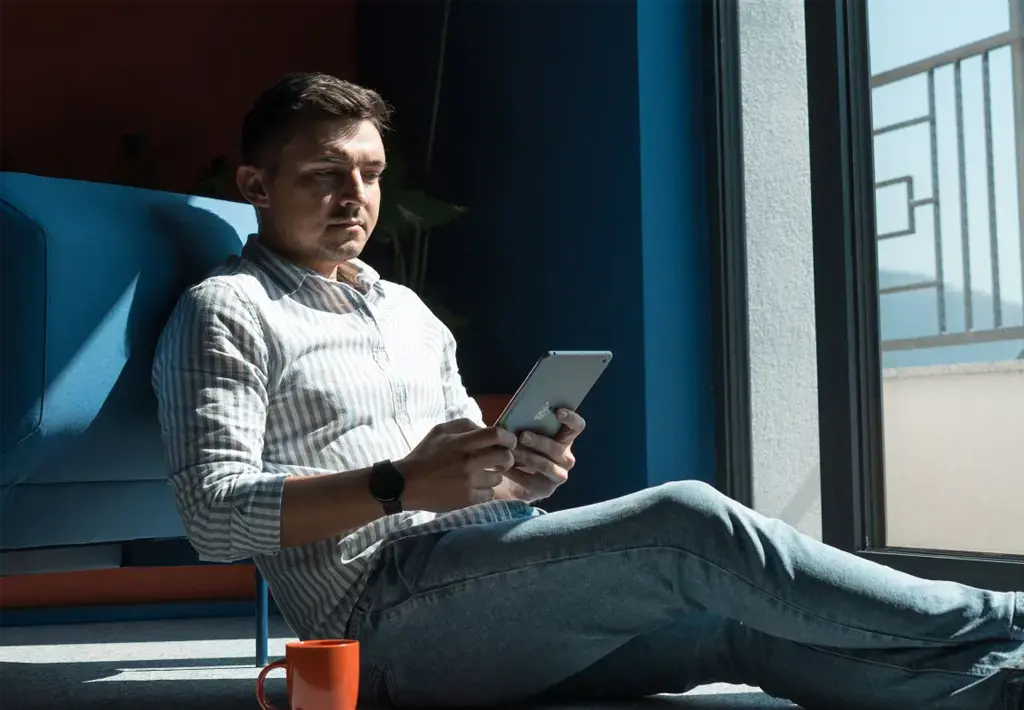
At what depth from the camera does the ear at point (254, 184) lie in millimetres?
1708

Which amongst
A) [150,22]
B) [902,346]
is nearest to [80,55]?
[150,22]

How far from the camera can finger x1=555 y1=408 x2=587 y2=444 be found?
1.48 meters

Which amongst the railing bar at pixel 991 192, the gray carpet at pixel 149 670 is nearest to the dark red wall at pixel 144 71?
the gray carpet at pixel 149 670

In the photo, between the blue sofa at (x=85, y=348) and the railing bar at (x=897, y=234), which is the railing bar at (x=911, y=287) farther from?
the blue sofa at (x=85, y=348)

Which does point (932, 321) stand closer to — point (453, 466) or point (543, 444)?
point (543, 444)

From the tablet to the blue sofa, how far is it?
695mm

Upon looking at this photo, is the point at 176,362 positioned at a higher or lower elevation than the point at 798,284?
lower

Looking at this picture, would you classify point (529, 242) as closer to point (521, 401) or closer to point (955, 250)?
point (955, 250)

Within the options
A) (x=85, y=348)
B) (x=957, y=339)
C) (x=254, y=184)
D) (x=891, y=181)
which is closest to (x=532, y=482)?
(x=254, y=184)

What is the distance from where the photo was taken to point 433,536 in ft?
4.81

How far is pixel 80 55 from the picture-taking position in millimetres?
4023

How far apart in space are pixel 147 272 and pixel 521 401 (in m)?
0.75

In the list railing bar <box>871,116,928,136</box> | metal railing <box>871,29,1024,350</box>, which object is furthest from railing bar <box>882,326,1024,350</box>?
railing bar <box>871,116,928,136</box>

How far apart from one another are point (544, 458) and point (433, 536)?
0.54ft
